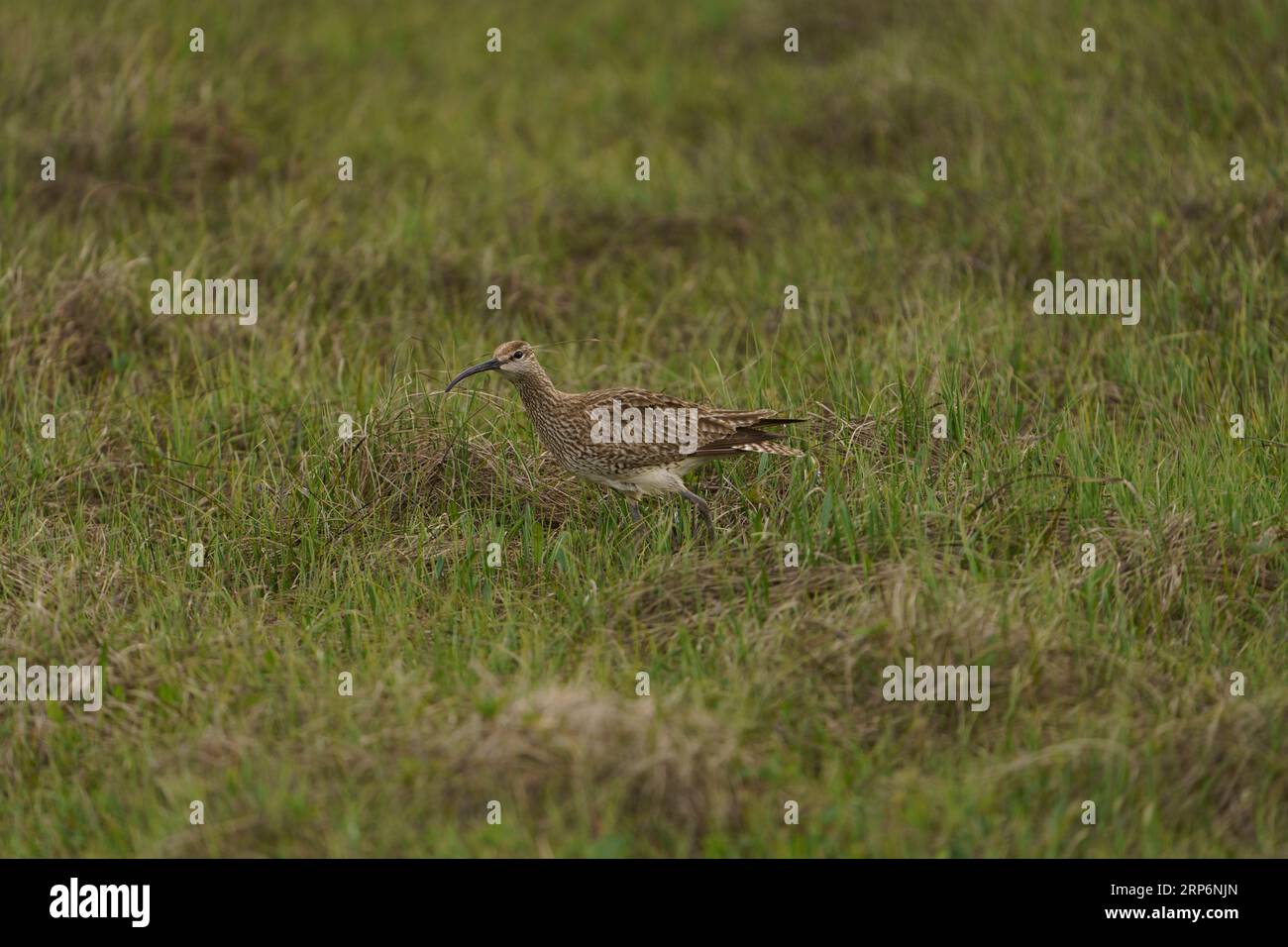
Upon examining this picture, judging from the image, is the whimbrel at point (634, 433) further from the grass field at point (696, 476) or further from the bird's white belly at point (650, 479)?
the grass field at point (696, 476)

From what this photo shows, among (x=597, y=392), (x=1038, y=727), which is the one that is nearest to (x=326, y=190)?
(x=597, y=392)

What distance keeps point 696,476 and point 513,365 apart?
116cm

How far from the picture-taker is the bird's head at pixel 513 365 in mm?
8039

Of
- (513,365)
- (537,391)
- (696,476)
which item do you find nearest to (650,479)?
(696,476)

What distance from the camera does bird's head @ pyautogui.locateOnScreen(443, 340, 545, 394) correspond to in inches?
316

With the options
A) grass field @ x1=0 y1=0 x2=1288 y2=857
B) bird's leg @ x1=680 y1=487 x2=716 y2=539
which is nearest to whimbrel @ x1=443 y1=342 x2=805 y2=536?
bird's leg @ x1=680 y1=487 x2=716 y2=539

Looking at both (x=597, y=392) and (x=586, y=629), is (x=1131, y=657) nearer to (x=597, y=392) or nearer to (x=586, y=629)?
(x=586, y=629)

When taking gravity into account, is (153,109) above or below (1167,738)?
above

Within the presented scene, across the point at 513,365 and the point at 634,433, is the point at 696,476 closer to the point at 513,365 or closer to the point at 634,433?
the point at 634,433

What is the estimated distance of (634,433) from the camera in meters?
7.80

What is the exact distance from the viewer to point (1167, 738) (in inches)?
244

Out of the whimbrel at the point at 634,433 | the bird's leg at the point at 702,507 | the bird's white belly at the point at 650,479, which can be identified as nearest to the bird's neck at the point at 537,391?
the whimbrel at the point at 634,433

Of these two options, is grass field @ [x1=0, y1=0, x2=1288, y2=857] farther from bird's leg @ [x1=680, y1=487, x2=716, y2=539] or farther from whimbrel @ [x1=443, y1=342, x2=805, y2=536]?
whimbrel @ [x1=443, y1=342, x2=805, y2=536]

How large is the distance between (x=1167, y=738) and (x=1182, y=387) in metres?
3.50
